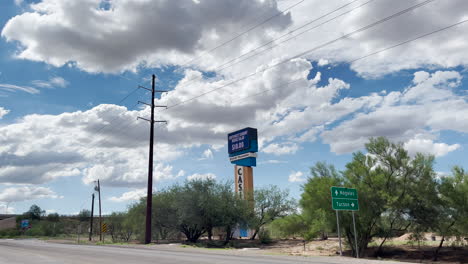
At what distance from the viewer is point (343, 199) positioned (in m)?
24.5

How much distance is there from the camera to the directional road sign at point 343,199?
23.8 meters

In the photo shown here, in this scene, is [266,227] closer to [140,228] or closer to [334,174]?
[140,228]

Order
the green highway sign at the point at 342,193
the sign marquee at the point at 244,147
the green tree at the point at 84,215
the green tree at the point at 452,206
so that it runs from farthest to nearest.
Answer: the green tree at the point at 84,215 < the sign marquee at the point at 244,147 < the green tree at the point at 452,206 < the green highway sign at the point at 342,193

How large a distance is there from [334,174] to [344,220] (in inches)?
164

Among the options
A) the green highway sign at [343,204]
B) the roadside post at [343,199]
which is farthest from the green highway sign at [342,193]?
the green highway sign at [343,204]

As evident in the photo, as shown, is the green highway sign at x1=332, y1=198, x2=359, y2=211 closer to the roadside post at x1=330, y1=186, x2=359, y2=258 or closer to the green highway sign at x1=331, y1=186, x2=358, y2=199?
the roadside post at x1=330, y1=186, x2=359, y2=258

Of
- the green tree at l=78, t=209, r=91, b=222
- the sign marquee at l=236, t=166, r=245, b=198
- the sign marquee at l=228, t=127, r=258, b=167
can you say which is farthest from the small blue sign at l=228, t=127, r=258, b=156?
the green tree at l=78, t=209, r=91, b=222

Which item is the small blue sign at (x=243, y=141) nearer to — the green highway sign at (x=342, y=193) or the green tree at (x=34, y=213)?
the green highway sign at (x=342, y=193)

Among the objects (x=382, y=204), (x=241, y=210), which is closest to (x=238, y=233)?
(x=241, y=210)

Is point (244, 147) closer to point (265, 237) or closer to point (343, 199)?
point (265, 237)

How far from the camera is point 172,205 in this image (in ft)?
Answer: 162

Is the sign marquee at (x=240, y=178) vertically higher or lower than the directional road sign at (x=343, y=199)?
higher

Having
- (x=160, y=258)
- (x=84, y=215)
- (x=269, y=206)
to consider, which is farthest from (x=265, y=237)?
(x=84, y=215)

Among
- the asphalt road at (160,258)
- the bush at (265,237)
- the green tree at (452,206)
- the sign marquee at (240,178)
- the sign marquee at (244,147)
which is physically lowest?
the bush at (265,237)
